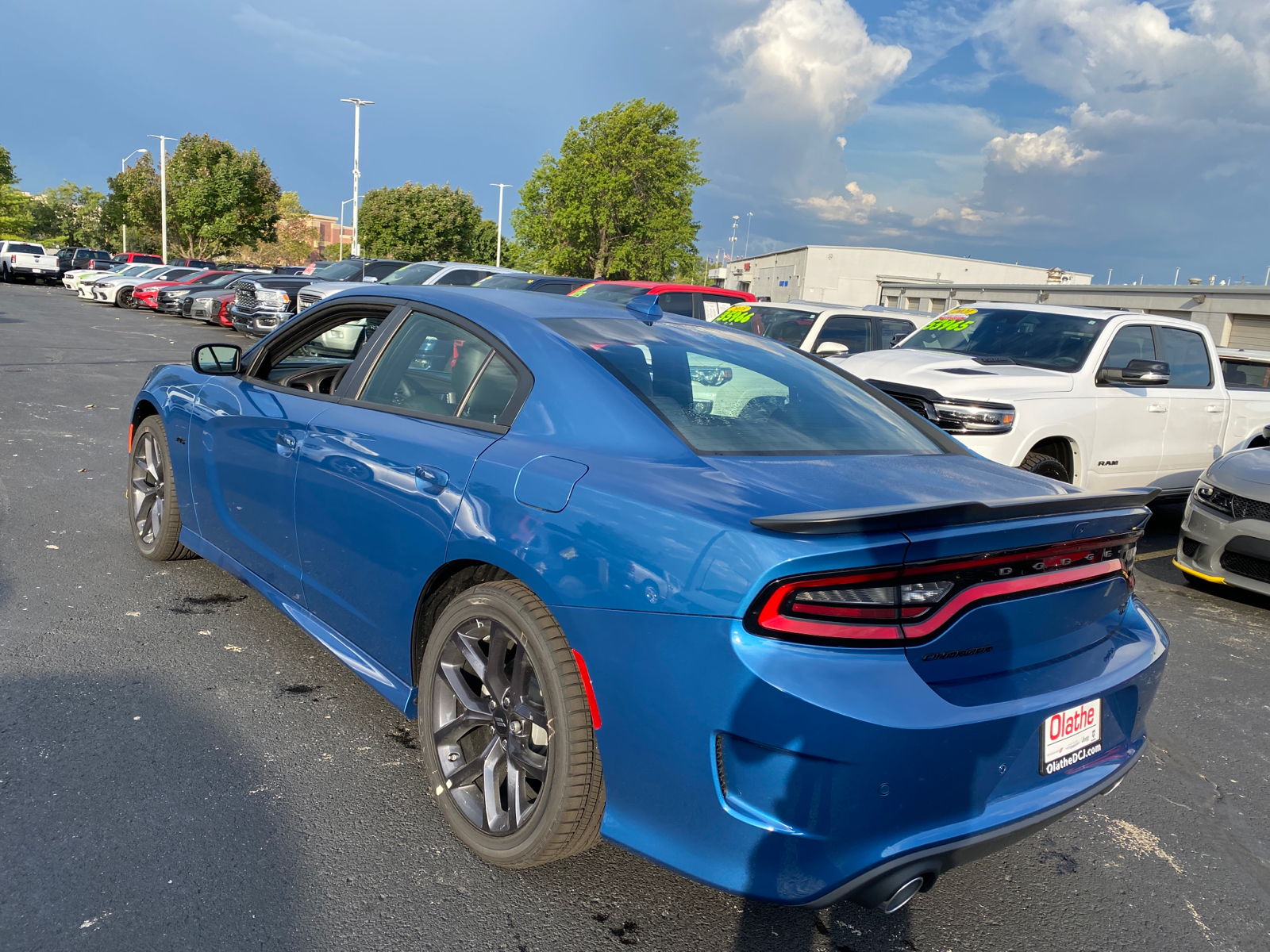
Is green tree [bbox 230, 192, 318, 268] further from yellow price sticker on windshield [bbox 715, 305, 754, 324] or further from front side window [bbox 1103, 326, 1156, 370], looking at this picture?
front side window [bbox 1103, 326, 1156, 370]

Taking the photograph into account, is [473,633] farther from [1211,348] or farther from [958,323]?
[1211,348]

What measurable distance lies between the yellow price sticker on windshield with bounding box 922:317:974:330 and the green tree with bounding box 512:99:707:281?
3650 cm

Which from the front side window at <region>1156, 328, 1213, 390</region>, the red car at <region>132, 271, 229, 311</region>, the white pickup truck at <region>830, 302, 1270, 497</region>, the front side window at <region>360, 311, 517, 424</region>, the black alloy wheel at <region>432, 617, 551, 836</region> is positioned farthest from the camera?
the red car at <region>132, 271, 229, 311</region>

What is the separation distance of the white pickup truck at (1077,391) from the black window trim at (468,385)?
11.9 feet

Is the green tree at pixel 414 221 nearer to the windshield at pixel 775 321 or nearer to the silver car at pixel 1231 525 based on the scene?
the windshield at pixel 775 321

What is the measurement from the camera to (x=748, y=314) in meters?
12.3

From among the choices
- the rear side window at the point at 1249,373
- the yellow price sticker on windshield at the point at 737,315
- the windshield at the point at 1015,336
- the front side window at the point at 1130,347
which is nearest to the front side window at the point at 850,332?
the yellow price sticker on windshield at the point at 737,315

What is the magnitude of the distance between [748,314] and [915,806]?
1070cm

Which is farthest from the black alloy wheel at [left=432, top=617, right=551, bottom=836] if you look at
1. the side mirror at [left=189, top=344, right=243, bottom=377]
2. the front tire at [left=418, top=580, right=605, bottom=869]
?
the side mirror at [left=189, top=344, right=243, bottom=377]

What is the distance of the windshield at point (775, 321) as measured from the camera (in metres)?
12.1

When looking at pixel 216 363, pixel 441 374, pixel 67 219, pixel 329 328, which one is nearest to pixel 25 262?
pixel 216 363

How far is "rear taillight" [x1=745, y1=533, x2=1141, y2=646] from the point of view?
1950 millimetres

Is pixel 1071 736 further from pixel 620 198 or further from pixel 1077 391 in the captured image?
pixel 620 198

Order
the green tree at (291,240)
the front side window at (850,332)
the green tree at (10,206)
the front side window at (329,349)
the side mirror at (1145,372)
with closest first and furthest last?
1. the front side window at (329,349)
2. the side mirror at (1145,372)
3. the front side window at (850,332)
4. the green tree at (10,206)
5. the green tree at (291,240)
